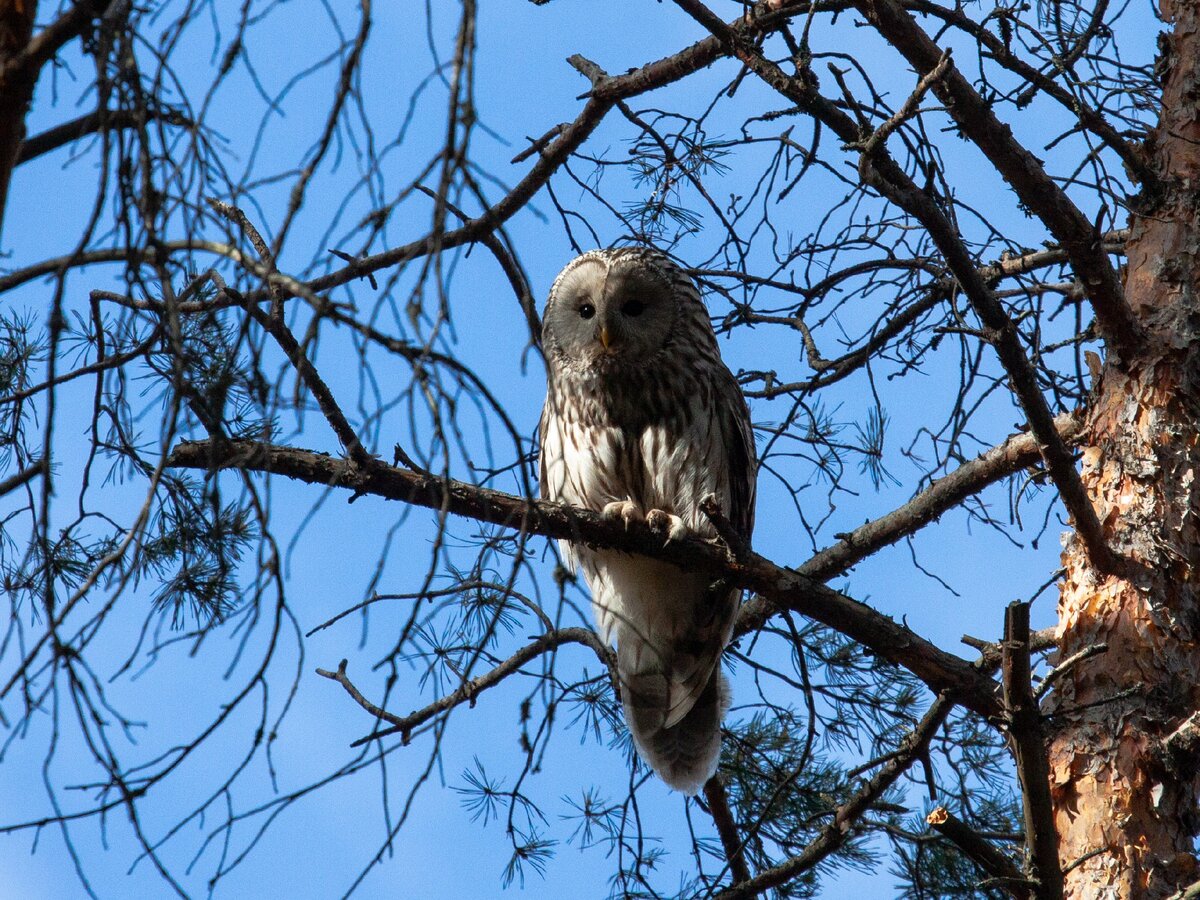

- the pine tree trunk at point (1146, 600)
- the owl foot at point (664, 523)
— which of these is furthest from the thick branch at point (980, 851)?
the owl foot at point (664, 523)

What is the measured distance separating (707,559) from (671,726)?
0.97 metres

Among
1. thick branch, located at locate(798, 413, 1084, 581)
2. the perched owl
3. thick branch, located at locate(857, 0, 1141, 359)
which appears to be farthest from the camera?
the perched owl

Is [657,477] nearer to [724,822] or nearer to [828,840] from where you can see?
[724,822]

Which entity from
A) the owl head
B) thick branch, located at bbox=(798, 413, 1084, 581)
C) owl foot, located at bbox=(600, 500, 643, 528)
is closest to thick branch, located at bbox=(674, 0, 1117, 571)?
thick branch, located at bbox=(798, 413, 1084, 581)

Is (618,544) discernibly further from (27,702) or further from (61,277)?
(61,277)

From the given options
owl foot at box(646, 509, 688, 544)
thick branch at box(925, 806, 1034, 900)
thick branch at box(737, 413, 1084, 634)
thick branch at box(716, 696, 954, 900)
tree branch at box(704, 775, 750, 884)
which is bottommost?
thick branch at box(925, 806, 1034, 900)

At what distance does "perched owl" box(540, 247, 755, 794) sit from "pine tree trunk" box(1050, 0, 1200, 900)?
3.42ft

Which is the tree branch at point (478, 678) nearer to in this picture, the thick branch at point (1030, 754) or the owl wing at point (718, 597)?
the owl wing at point (718, 597)

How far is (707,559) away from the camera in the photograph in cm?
307

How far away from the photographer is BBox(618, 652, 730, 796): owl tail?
3.80 m

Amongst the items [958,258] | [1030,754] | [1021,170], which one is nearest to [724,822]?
[1030,754]

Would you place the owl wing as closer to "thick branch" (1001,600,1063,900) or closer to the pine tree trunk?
the pine tree trunk

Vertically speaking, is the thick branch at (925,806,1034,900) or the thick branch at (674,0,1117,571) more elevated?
the thick branch at (674,0,1117,571)

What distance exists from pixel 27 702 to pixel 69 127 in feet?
2.43
